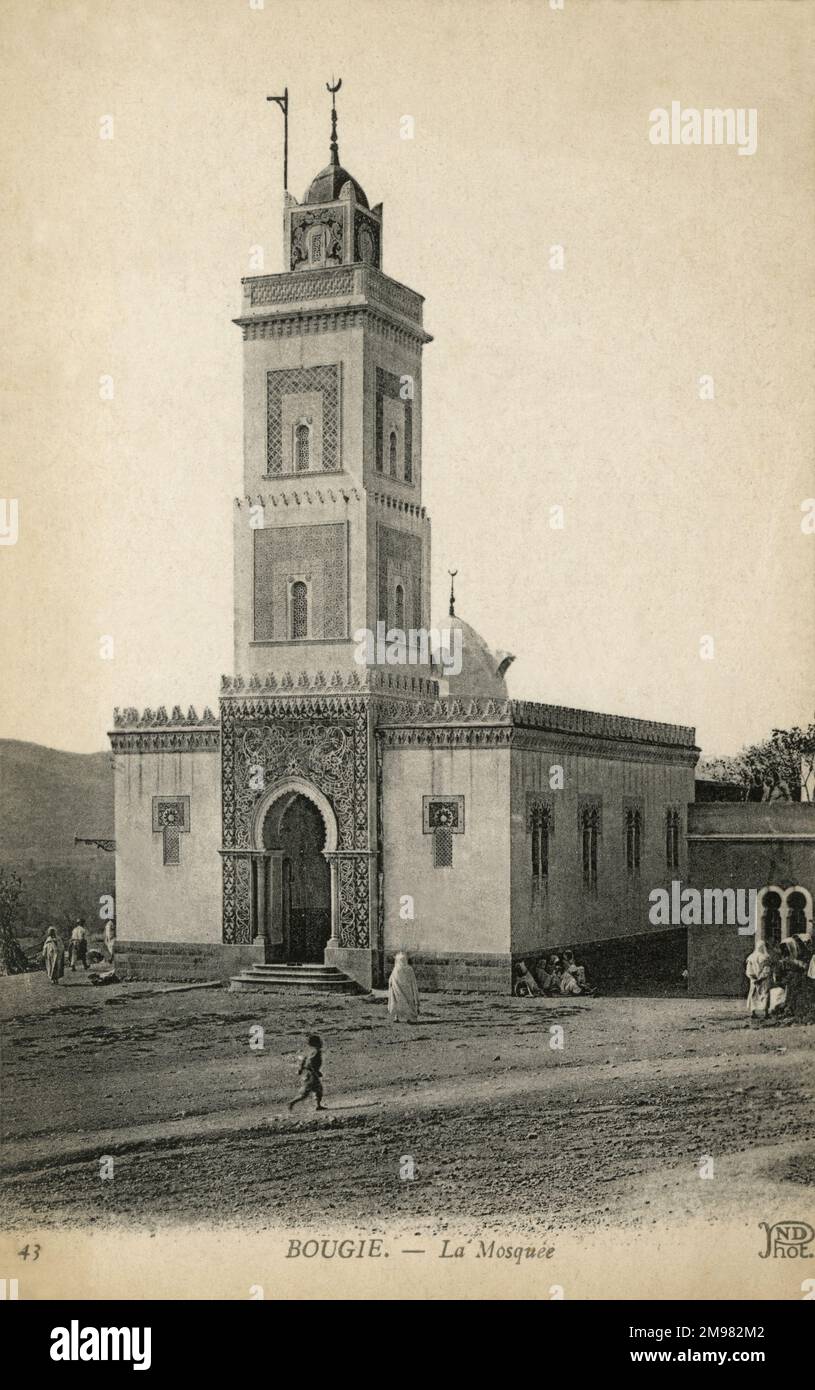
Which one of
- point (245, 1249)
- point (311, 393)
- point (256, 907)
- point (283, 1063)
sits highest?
point (311, 393)

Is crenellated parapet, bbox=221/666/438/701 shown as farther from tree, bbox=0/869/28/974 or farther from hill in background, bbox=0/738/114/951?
tree, bbox=0/869/28/974

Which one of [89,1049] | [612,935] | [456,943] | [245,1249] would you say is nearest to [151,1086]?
[89,1049]

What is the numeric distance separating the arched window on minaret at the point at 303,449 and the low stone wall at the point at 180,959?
6204mm

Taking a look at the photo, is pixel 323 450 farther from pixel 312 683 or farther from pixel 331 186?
pixel 331 186

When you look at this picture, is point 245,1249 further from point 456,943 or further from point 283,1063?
point 456,943

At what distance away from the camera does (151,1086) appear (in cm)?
1825

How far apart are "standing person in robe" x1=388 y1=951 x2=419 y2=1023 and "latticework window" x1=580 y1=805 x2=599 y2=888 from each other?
168 inches

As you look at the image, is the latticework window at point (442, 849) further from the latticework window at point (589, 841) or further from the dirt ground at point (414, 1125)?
the dirt ground at point (414, 1125)

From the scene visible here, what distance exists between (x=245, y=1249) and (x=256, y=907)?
883 centimetres

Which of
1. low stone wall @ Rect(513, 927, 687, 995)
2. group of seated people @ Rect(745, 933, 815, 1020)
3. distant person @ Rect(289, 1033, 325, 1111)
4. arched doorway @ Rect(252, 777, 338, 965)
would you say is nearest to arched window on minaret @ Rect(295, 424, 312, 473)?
arched doorway @ Rect(252, 777, 338, 965)

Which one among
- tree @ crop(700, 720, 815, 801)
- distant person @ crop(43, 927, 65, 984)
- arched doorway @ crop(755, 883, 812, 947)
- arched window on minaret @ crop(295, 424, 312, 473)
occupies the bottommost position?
distant person @ crop(43, 927, 65, 984)

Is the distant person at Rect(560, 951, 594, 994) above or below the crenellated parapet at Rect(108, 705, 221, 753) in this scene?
below

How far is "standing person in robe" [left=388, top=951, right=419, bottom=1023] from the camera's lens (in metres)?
21.4

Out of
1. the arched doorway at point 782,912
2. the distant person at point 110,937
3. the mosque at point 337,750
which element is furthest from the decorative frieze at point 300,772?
the arched doorway at point 782,912
